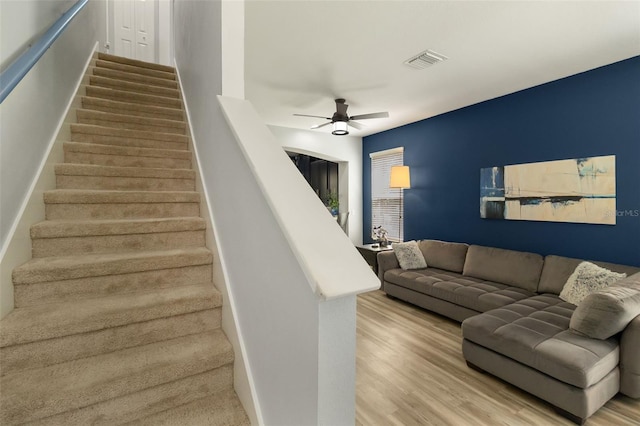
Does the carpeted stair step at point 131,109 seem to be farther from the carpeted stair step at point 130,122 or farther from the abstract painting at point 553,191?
the abstract painting at point 553,191

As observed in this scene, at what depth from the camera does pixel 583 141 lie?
10.3 ft

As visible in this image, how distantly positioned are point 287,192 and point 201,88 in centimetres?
148

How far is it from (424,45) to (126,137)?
8.43 feet

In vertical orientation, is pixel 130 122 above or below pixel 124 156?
above

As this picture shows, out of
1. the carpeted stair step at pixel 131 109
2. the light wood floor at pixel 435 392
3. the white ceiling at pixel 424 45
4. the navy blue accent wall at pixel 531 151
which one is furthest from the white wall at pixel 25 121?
the navy blue accent wall at pixel 531 151

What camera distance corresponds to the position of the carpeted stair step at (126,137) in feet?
7.23

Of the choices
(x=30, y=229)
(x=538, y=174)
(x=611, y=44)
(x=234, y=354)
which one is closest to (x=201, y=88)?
(x=30, y=229)

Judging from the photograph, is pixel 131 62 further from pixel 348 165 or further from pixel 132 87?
pixel 348 165

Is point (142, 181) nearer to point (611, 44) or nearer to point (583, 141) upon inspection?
point (611, 44)

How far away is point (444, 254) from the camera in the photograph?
4.32m

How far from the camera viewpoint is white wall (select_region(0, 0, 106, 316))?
1.27 metres

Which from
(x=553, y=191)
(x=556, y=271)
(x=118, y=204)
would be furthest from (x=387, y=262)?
(x=118, y=204)

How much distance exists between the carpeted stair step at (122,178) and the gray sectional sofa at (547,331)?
8.37ft

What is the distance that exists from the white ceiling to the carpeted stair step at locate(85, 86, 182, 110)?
0.83m
